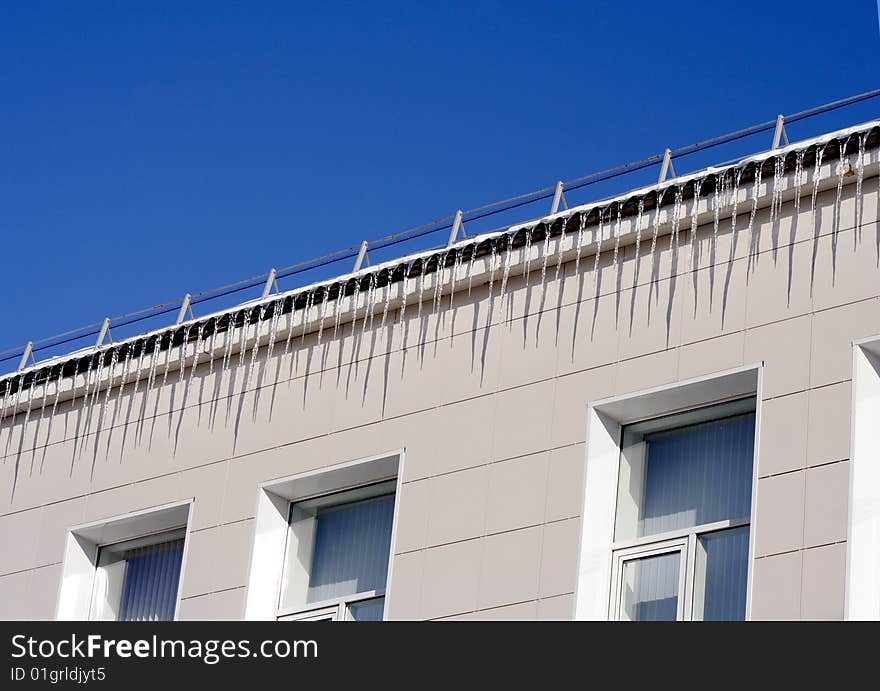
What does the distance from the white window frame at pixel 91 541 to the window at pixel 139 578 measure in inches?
2.4

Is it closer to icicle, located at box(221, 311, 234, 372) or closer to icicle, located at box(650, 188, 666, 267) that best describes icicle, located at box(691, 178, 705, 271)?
icicle, located at box(650, 188, 666, 267)

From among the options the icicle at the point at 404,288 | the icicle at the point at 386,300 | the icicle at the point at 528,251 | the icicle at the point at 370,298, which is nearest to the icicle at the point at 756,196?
the icicle at the point at 528,251

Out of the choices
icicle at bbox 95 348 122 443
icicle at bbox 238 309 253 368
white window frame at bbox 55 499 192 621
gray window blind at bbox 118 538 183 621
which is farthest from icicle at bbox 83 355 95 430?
icicle at bbox 238 309 253 368

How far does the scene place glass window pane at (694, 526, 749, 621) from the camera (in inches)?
608

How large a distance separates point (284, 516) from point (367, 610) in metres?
1.48

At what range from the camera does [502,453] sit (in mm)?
17016

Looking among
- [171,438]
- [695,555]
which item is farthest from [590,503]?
[171,438]

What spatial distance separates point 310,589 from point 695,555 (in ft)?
13.4

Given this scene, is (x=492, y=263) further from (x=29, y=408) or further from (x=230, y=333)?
(x=29, y=408)

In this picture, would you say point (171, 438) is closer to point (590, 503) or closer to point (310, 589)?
point (310, 589)

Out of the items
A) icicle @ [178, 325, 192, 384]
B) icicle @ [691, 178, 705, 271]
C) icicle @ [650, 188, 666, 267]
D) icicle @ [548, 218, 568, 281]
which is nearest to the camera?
icicle @ [691, 178, 705, 271]

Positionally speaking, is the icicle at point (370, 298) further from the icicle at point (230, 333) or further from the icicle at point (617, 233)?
the icicle at point (617, 233)
